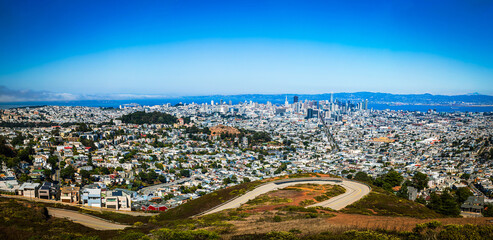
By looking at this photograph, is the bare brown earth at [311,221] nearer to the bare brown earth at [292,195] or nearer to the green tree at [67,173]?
the bare brown earth at [292,195]

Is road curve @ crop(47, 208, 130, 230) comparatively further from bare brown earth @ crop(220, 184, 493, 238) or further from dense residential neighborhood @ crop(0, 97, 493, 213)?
bare brown earth @ crop(220, 184, 493, 238)

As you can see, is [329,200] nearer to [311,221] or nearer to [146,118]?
[311,221]

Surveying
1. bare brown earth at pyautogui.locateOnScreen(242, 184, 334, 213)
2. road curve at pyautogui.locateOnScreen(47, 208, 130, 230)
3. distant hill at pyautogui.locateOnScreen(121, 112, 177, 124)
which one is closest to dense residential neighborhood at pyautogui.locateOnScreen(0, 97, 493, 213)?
road curve at pyautogui.locateOnScreen(47, 208, 130, 230)

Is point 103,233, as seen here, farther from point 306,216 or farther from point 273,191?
point 273,191

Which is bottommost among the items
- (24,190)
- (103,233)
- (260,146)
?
(260,146)

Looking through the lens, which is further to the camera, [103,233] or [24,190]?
[24,190]

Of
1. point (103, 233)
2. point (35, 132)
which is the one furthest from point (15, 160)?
point (103, 233)

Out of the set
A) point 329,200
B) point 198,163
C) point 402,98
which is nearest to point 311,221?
point 329,200
